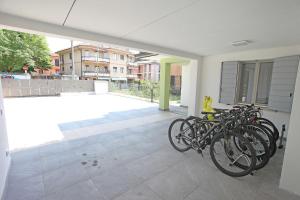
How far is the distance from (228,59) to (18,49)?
14270 millimetres

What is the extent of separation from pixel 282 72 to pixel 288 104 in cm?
74

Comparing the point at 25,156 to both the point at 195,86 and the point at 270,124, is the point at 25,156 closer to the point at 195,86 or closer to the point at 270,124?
the point at 270,124

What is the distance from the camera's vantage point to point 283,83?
11.4ft

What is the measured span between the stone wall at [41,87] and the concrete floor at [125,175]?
9.38 m

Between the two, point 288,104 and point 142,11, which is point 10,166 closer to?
point 142,11

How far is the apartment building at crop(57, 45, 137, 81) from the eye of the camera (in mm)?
19281

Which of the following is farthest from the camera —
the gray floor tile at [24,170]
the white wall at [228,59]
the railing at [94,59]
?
the railing at [94,59]

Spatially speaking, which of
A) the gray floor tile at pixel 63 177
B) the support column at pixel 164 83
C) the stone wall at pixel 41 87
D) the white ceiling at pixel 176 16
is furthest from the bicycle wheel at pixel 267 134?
the stone wall at pixel 41 87

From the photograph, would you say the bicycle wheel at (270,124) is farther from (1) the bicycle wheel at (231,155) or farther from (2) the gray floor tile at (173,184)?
(2) the gray floor tile at (173,184)

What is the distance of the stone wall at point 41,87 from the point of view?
947cm

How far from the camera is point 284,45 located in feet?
11.2

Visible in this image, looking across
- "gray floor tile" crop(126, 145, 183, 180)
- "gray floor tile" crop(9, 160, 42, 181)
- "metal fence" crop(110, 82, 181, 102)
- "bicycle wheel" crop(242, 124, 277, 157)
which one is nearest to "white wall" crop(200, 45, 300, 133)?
"bicycle wheel" crop(242, 124, 277, 157)

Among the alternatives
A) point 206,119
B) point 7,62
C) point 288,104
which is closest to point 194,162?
point 206,119

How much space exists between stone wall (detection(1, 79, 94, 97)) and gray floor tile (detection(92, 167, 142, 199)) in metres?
10.9
